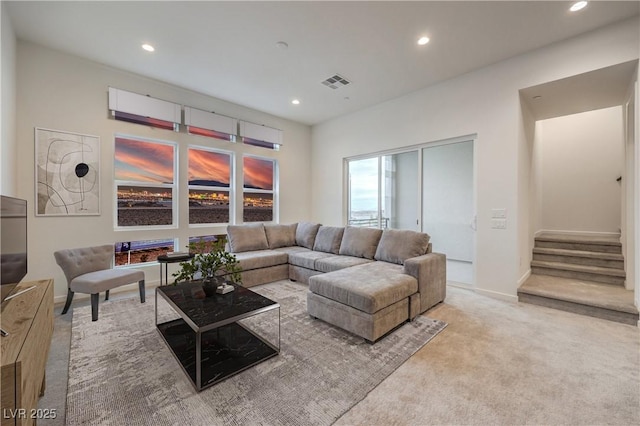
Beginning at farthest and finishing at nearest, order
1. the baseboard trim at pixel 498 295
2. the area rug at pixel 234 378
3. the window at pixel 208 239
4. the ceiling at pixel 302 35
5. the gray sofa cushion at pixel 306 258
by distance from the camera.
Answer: the window at pixel 208 239, the gray sofa cushion at pixel 306 258, the baseboard trim at pixel 498 295, the ceiling at pixel 302 35, the area rug at pixel 234 378

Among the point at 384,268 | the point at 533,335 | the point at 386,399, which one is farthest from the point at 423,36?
the point at 386,399

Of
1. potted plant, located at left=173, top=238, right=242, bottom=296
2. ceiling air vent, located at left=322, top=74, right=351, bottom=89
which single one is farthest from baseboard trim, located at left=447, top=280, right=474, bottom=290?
ceiling air vent, located at left=322, top=74, right=351, bottom=89

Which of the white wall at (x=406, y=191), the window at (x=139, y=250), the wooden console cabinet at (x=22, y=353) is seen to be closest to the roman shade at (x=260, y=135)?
the window at (x=139, y=250)

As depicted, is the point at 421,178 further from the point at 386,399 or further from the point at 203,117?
the point at 203,117

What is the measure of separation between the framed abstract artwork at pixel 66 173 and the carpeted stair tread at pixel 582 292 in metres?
5.85

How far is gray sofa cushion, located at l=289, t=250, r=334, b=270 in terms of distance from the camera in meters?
4.05

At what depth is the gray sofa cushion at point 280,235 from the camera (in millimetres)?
4895

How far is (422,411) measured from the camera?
5.17 ft

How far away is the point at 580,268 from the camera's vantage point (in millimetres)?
3811

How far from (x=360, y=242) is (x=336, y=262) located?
1.78 feet

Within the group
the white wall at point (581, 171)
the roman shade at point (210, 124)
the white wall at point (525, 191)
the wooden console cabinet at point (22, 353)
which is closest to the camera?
the wooden console cabinet at point (22, 353)

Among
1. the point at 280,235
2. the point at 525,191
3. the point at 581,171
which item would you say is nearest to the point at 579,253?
the point at 525,191

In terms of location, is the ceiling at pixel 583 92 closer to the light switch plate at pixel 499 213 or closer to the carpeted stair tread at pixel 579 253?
the light switch plate at pixel 499 213

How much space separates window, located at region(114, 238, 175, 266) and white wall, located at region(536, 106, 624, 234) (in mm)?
7073
